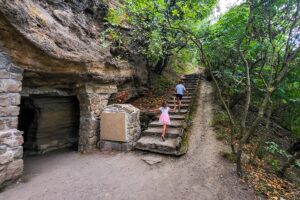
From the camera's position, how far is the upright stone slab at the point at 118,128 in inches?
256

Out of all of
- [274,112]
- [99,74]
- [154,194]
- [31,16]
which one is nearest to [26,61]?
[31,16]

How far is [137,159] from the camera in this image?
5887mm

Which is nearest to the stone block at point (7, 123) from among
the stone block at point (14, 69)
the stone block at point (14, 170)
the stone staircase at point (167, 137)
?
the stone block at point (14, 170)

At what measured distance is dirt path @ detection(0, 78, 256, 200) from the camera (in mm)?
4066

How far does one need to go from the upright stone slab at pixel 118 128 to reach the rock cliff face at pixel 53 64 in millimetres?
463

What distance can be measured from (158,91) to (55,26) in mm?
6749

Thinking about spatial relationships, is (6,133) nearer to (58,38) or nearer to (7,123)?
(7,123)

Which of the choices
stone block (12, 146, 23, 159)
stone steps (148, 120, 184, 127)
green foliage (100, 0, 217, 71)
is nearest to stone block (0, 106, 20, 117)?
stone block (12, 146, 23, 159)

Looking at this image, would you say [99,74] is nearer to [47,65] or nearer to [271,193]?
[47,65]

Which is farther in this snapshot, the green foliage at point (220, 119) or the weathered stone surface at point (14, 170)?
the green foliage at point (220, 119)

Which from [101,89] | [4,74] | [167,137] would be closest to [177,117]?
[167,137]

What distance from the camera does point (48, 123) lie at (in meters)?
7.27

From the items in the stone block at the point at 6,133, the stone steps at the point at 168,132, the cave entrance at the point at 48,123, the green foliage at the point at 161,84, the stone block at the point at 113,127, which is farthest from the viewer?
the green foliage at the point at 161,84

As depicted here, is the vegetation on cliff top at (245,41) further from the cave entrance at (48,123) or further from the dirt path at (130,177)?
the cave entrance at (48,123)
